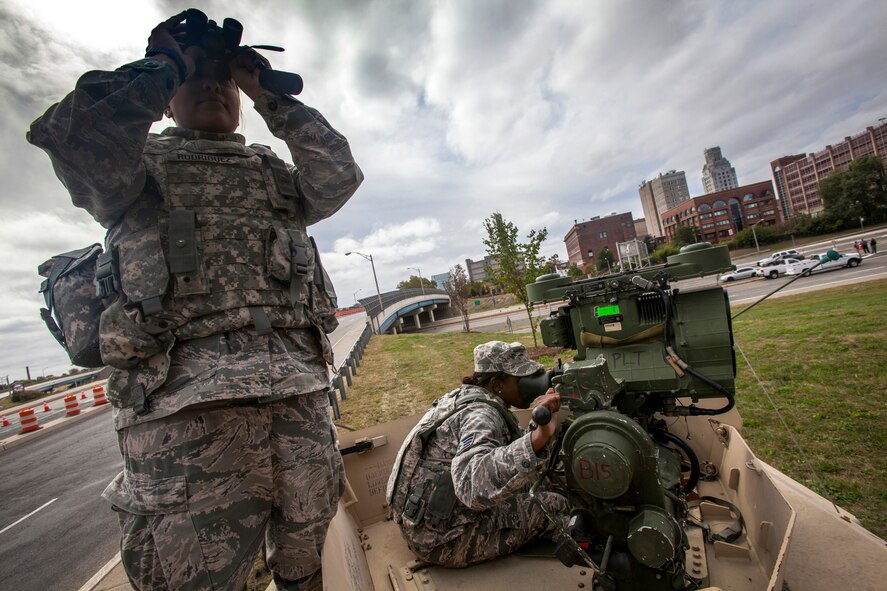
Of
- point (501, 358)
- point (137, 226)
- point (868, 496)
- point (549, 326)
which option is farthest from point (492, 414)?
point (868, 496)

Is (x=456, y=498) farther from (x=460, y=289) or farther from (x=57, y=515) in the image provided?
(x=460, y=289)

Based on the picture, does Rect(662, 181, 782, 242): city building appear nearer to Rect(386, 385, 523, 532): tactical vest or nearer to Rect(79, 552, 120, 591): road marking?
Rect(386, 385, 523, 532): tactical vest

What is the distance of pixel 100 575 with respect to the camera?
4.16 m

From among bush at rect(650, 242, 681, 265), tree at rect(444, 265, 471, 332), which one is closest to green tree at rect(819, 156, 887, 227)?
bush at rect(650, 242, 681, 265)

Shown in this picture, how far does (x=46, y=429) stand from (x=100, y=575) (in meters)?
15.4

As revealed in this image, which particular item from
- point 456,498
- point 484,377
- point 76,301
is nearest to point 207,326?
point 76,301

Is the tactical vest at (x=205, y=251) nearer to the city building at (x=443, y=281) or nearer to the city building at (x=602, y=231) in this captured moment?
the city building at (x=443, y=281)

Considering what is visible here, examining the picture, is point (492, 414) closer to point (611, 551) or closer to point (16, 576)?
point (611, 551)

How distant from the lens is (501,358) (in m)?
2.87

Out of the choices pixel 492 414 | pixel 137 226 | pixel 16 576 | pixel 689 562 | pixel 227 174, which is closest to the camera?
pixel 137 226

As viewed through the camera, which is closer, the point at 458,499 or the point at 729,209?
the point at 458,499

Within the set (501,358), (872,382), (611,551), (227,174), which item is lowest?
(872,382)

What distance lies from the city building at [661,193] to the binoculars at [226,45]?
403 feet

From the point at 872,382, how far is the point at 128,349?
823cm
